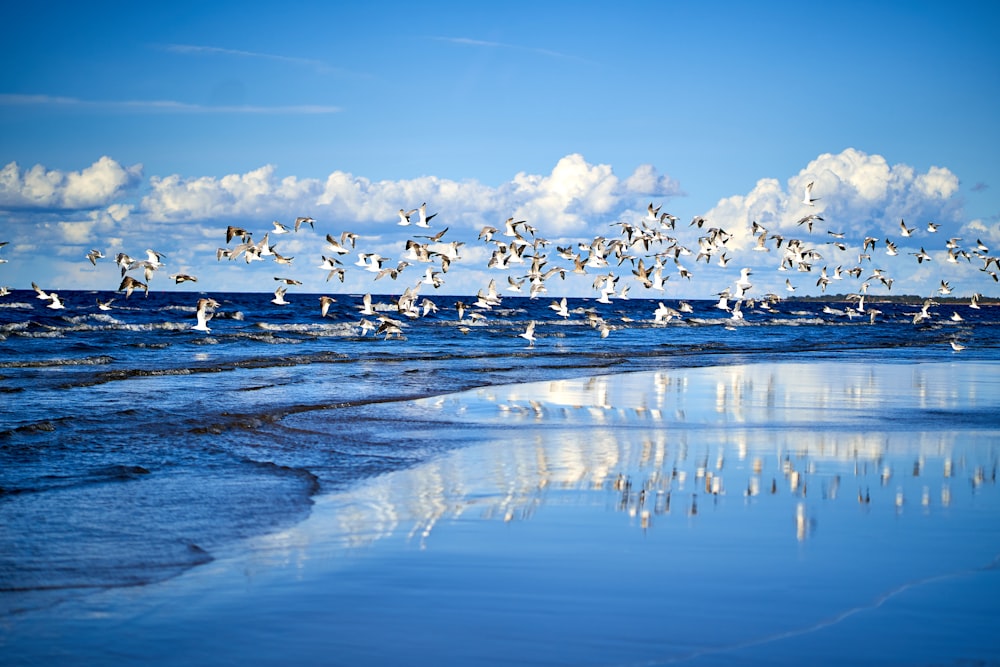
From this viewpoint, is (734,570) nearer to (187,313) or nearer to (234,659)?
(234,659)

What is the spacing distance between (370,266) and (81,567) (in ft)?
74.0

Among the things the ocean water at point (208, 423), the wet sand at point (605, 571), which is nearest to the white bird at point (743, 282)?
the ocean water at point (208, 423)

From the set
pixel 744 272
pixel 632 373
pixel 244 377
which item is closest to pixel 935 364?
pixel 744 272

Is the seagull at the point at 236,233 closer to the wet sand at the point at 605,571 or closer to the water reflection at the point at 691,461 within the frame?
the water reflection at the point at 691,461

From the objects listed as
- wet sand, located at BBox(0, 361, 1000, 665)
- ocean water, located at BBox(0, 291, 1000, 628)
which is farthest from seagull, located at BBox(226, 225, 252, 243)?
wet sand, located at BBox(0, 361, 1000, 665)

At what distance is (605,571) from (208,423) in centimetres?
947

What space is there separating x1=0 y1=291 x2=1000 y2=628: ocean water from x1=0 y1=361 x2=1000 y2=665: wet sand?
0.73 m

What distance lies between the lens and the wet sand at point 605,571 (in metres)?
5.98

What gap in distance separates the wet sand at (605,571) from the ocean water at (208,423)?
2.38 ft

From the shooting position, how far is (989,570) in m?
7.42

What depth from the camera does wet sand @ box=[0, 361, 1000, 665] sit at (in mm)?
5984

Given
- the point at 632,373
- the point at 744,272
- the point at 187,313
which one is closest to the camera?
the point at 632,373

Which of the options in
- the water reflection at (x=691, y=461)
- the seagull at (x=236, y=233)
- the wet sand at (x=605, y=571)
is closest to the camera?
the wet sand at (x=605, y=571)

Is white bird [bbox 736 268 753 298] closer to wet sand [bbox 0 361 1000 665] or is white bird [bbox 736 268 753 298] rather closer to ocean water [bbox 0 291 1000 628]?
ocean water [bbox 0 291 1000 628]
